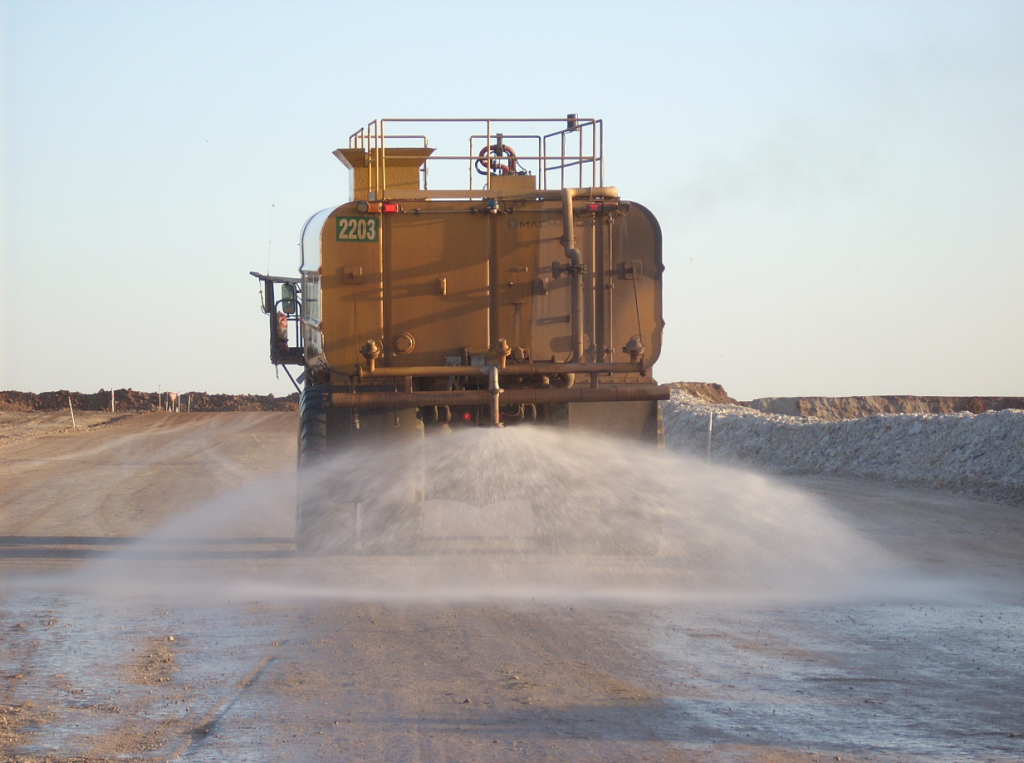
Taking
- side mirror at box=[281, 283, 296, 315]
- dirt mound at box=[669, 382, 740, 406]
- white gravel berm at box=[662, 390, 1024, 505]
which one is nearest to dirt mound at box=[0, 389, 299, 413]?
dirt mound at box=[669, 382, 740, 406]

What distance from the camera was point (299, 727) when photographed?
5.16 meters

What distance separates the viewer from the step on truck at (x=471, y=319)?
10508 mm

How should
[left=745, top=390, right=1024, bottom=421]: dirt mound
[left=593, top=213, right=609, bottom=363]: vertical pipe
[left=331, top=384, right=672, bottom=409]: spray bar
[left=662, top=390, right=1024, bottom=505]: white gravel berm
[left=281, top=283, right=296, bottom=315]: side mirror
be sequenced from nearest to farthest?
[left=331, top=384, right=672, bottom=409]: spray bar, [left=593, top=213, right=609, bottom=363]: vertical pipe, [left=281, top=283, right=296, bottom=315]: side mirror, [left=662, top=390, right=1024, bottom=505]: white gravel berm, [left=745, top=390, right=1024, bottom=421]: dirt mound

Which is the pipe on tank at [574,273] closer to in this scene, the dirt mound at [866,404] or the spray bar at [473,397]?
the spray bar at [473,397]

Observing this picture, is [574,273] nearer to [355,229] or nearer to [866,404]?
[355,229]

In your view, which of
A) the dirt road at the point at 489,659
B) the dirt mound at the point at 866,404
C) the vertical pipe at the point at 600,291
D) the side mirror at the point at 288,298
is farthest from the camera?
the dirt mound at the point at 866,404

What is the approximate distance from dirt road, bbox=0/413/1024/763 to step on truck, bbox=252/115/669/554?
112 centimetres

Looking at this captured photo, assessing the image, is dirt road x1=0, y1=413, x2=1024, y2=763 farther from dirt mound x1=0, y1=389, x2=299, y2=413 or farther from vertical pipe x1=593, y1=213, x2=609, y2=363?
dirt mound x1=0, y1=389, x2=299, y2=413

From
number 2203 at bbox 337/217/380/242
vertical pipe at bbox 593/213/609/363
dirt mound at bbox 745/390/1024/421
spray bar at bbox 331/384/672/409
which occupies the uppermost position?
number 2203 at bbox 337/217/380/242

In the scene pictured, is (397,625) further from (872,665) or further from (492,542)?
(492,542)

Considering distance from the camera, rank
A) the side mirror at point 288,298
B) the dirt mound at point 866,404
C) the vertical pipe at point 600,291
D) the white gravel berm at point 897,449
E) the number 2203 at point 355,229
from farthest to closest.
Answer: the dirt mound at point 866,404 → the white gravel berm at point 897,449 → the side mirror at point 288,298 → the vertical pipe at point 600,291 → the number 2203 at point 355,229

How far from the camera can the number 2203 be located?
34.3 feet

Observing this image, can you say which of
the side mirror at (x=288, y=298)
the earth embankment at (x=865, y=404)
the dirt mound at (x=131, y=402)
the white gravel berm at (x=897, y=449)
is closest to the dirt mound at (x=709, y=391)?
the earth embankment at (x=865, y=404)

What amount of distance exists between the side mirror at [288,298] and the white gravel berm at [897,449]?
33.8 feet
